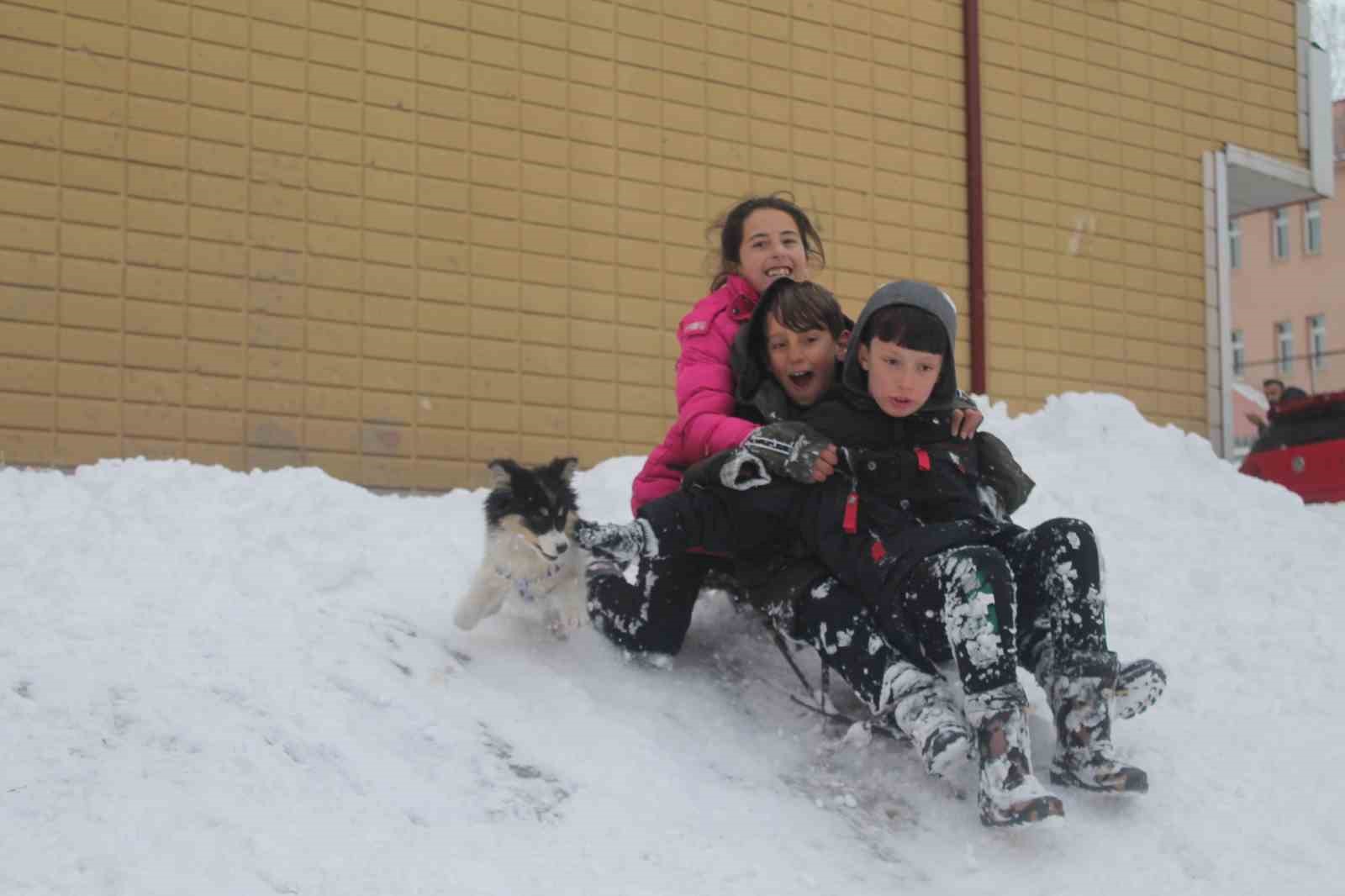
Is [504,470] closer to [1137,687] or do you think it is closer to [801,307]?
[801,307]

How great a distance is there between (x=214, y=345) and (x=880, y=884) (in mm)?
4934

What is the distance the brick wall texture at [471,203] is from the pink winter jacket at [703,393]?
10.3ft

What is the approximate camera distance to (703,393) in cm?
452

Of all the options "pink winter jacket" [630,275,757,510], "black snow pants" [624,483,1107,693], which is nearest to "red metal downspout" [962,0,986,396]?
"pink winter jacket" [630,275,757,510]

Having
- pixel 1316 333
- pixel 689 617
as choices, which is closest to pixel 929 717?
pixel 689 617

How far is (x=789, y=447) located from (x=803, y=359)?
1.49 feet

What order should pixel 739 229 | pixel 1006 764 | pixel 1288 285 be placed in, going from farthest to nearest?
1. pixel 1288 285
2. pixel 739 229
3. pixel 1006 764

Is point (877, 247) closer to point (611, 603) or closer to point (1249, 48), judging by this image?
point (1249, 48)

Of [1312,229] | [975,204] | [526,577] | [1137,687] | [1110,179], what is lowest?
[1137,687]

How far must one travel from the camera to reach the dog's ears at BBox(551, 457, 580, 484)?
417 cm

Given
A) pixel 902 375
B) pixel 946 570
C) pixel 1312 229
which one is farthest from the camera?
pixel 1312 229

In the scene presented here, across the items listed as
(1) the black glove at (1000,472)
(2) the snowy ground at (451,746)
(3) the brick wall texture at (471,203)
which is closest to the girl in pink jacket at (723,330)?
(2) the snowy ground at (451,746)

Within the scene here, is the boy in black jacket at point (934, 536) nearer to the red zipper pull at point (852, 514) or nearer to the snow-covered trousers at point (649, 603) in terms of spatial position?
the red zipper pull at point (852, 514)

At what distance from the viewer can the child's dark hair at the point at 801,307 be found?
436 centimetres
